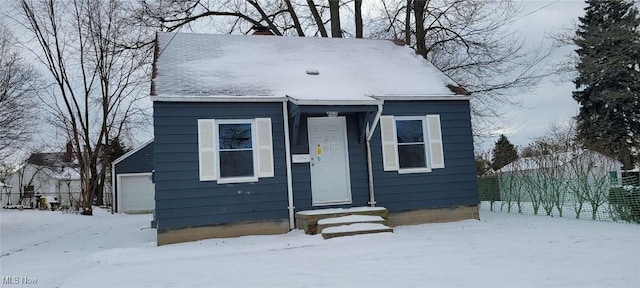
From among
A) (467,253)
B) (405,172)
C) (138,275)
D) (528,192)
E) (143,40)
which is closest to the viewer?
(138,275)

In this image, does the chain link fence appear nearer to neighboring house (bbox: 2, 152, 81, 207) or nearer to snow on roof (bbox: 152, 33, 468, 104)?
snow on roof (bbox: 152, 33, 468, 104)

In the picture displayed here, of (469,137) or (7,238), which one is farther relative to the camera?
(7,238)

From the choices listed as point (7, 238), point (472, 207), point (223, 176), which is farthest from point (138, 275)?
point (7, 238)

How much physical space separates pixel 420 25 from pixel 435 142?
305 inches

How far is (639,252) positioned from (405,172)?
4.57 m

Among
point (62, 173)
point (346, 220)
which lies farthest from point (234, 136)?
point (62, 173)

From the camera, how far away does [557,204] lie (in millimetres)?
10156

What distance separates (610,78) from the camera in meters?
21.1

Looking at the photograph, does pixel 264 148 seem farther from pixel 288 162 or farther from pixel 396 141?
pixel 396 141

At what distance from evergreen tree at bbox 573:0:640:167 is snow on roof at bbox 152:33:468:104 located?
5.13m

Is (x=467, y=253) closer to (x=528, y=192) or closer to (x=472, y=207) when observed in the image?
(x=472, y=207)

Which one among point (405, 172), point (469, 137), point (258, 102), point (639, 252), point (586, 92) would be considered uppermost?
point (586, 92)

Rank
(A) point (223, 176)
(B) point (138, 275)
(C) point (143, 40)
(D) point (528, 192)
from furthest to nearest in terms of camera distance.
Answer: (C) point (143, 40) < (D) point (528, 192) < (A) point (223, 176) < (B) point (138, 275)

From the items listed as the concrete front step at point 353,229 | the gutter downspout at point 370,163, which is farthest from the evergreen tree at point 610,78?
the concrete front step at point 353,229
